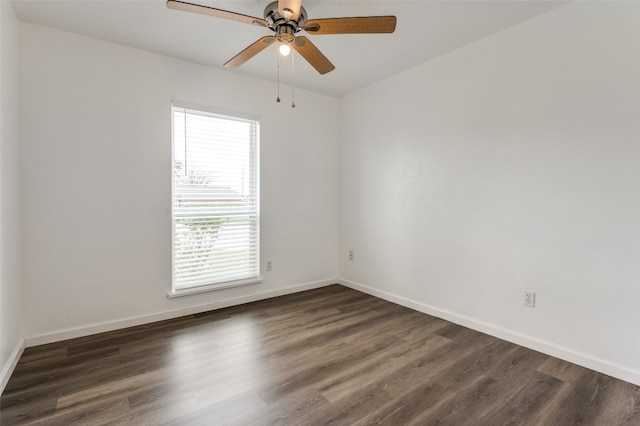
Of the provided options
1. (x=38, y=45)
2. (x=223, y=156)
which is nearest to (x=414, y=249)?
(x=223, y=156)

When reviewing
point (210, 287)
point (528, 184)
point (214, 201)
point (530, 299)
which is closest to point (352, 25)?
point (528, 184)

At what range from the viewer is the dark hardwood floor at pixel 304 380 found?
1.76 metres

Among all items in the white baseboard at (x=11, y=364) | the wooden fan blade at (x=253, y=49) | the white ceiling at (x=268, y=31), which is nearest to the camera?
the white baseboard at (x=11, y=364)

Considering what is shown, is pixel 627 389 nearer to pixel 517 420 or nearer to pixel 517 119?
pixel 517 420

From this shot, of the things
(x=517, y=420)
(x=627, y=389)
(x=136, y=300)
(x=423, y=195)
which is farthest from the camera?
(x=423, y=195)

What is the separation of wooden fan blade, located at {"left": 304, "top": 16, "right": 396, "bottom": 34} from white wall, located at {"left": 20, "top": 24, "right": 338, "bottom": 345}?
5.90 ft

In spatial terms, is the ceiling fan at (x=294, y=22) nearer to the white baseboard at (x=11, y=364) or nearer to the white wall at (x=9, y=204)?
the white wall at (x=9, y=204)

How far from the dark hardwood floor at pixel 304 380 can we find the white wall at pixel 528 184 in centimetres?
36

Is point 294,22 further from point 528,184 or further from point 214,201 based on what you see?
point 528,184

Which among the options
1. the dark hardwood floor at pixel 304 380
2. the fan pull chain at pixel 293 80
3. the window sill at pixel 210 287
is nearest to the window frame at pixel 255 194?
the window sill at pixel 210 287

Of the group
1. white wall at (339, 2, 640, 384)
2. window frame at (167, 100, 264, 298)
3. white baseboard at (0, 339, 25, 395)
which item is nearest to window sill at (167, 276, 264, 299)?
window frame at (167, 100, 264, 298)

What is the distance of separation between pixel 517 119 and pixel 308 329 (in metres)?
2.58

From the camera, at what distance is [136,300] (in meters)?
3.01

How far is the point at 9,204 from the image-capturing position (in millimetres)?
2240
